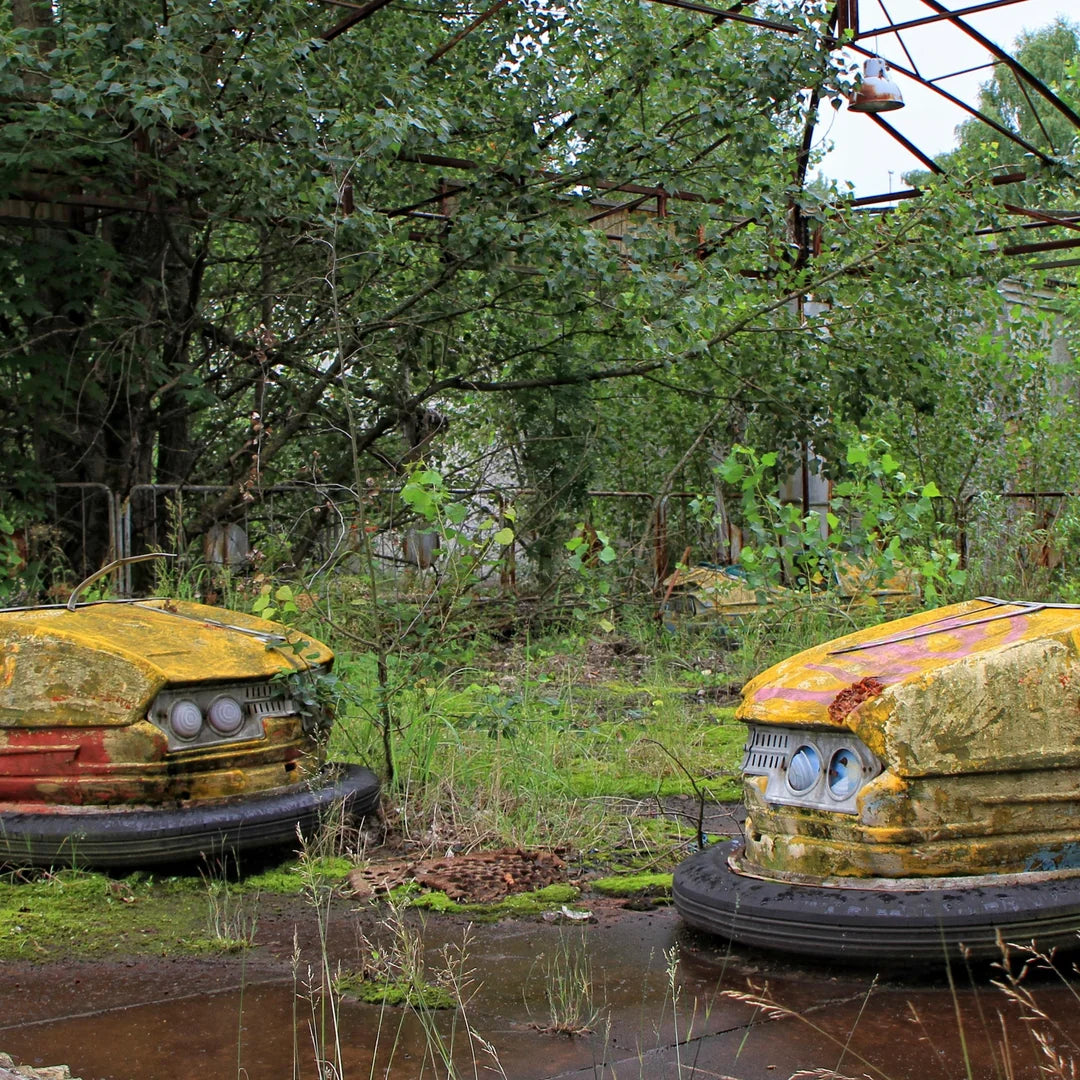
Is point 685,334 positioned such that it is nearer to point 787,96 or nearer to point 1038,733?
point 787,96

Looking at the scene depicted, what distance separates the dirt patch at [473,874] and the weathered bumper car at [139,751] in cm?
29

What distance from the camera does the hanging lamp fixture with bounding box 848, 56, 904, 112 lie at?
768cm

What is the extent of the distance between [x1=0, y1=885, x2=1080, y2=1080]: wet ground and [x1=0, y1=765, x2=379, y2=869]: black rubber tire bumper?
1.72 feet

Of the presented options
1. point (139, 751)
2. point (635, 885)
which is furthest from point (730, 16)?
point (139, 751)

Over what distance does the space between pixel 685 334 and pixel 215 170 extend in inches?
112

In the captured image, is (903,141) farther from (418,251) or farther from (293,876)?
(293,876)

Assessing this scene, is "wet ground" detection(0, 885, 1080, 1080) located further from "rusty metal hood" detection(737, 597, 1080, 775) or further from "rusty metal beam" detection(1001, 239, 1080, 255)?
"rusty metal beam" detection(1001, 239, 1080, 255)

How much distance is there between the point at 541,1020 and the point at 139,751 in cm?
160

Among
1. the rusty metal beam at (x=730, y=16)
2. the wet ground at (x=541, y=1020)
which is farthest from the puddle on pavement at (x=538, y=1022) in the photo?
the rusty metal beam at (x=730, y=16)

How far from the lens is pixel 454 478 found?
874cm

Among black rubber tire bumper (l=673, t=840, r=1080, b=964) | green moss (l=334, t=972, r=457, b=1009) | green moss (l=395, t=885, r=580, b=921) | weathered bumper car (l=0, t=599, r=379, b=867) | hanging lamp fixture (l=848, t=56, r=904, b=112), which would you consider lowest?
green moss (l=395, t=885, r=580, b=921)

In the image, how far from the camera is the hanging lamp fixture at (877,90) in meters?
7.68

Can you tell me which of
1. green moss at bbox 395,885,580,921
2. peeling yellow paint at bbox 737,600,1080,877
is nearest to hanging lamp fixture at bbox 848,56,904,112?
peeling yellow paint at bbox 737,600,1080,877

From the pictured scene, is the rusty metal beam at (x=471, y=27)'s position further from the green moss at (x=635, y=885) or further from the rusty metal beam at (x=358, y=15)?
the green moss at (x=635, y=885)
